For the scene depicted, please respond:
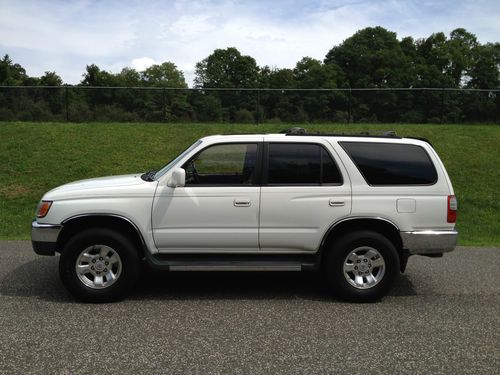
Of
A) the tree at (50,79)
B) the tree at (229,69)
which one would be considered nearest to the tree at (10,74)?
the tree at (50,79)

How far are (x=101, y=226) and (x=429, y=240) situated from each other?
11.9 feet

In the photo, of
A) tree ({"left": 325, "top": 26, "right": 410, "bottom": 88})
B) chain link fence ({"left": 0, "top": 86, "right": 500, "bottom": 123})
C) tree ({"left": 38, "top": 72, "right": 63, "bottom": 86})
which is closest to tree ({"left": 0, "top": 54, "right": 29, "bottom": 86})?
tree ({"left": 38, "top": 72, "right": 63, "bottom": 86})

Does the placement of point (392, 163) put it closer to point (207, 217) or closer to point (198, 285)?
point (207, 217)

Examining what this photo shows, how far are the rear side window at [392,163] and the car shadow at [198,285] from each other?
55.0 inches

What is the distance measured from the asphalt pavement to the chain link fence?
11728mm

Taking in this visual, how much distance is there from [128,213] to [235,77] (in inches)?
A: 3671

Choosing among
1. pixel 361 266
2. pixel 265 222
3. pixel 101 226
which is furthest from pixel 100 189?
pixel 361 266

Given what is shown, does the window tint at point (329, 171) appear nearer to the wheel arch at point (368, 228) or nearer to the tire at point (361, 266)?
the wheel arch at point (368, 228)

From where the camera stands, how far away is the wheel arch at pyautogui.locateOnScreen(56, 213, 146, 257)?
5.30 metres

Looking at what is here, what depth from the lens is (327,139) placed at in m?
5.63

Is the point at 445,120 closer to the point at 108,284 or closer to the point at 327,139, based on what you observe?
the point at 327,139

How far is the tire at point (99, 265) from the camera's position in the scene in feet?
17.3

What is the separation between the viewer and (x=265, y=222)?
537 centimetres

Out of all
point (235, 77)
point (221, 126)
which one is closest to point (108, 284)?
point (221, 126)
